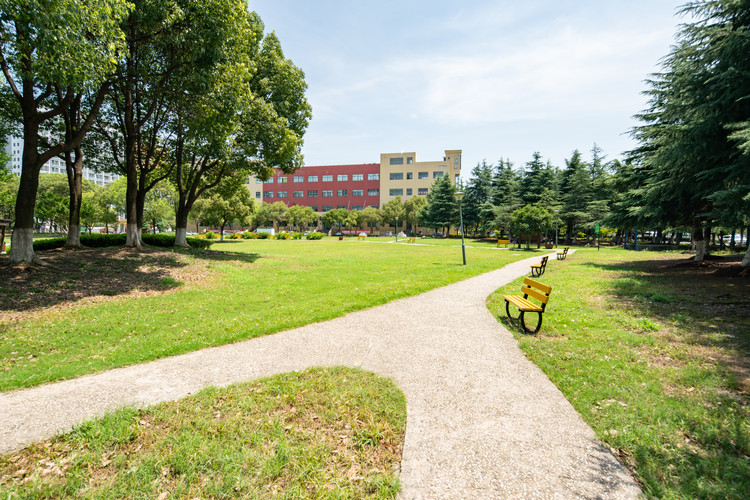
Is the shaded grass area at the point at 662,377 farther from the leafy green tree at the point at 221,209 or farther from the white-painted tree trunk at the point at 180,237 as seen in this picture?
the leafy green tree at the point at 221,209

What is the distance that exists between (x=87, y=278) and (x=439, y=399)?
12.5 metres

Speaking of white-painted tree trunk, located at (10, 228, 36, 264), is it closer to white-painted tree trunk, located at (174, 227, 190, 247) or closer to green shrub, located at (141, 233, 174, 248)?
white-painted tree trunk, located at (174, 227, 190, 247)

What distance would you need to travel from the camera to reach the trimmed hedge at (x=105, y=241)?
1642 centimetres

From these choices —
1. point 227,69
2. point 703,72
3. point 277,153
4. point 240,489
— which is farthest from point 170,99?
point 703,72

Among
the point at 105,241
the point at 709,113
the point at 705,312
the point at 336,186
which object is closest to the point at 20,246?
the point at 105,241

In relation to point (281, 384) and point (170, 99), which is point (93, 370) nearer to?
point (281, 384)

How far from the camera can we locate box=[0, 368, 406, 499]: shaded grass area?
275 cm

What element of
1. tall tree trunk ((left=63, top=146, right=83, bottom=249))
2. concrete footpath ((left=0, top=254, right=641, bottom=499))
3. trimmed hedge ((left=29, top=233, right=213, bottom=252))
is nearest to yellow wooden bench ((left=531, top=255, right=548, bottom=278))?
concrete footpath ((left=0, top=254, right=641, bottom=499))

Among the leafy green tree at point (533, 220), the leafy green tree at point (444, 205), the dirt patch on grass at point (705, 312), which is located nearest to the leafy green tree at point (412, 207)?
the leafy green tree at point (444, 205)

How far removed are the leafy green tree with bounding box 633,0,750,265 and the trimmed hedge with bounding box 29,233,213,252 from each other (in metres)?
26.8

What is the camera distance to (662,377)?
15.4 ft

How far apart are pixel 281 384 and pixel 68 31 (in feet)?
29.4

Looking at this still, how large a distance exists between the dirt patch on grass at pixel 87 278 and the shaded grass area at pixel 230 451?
22.5ft

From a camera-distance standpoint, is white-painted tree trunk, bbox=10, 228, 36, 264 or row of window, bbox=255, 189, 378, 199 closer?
white-painted tree trunk, bbox=10, 228, 36, 264
